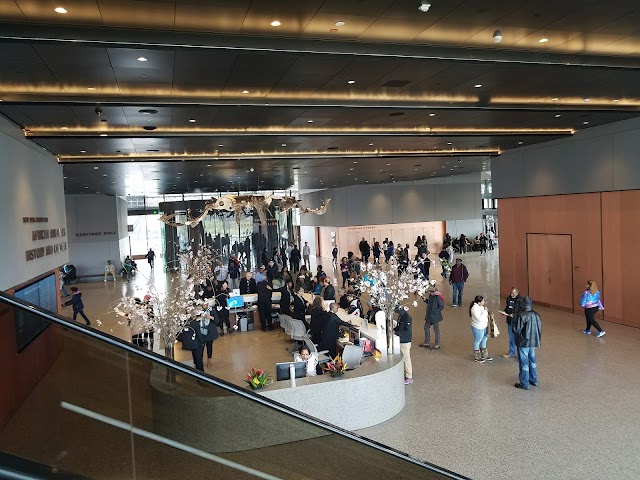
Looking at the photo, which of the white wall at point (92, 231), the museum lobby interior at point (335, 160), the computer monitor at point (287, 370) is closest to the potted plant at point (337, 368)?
the museum lobby interior at point (335, 160)

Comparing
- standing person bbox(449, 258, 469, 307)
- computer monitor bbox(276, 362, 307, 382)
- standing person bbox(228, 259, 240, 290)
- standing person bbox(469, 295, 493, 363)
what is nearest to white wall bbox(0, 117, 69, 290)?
computer monitor bbox(276, 362, 307, 382)

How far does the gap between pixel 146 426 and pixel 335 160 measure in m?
14.6

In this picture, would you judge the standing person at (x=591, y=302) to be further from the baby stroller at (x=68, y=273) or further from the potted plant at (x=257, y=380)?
the baby stroller at (x=68, y=273)

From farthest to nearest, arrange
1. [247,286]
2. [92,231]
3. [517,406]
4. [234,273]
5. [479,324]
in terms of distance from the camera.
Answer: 1. [92,231]
2. [234,273]
3. [247,286]
4. [479,324]
5. [517,406]

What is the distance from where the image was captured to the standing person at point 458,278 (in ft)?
49.6

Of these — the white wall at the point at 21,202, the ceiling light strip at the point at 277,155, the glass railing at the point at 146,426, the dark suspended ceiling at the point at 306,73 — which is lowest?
the glass railing at the point at 146,426

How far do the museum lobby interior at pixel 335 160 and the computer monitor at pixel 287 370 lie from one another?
1.37 ft

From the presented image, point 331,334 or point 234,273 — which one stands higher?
point 331,334

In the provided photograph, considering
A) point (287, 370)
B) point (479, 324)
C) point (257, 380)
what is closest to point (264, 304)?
point (479, 324)

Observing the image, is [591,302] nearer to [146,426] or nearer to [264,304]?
[264,304]

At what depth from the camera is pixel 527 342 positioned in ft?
26.3

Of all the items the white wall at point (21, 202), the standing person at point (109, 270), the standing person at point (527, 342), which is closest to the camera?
the standing person at point (527, 342)

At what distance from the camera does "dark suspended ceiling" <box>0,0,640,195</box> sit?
19.0 feet

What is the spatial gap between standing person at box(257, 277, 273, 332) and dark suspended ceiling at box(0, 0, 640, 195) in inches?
140
